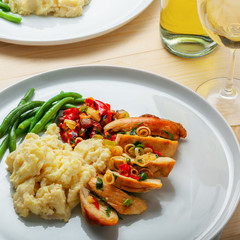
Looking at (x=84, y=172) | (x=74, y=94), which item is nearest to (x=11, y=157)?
(x=84, y=172)

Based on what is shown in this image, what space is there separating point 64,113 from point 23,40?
0.82 meters

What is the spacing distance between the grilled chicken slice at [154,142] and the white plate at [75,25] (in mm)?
A: 1071

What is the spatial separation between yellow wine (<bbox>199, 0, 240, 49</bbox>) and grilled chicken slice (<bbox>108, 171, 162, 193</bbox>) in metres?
0.85

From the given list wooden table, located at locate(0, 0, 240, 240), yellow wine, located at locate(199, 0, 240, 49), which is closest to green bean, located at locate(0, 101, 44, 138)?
wooden table, located at locate(0, 0, 240, 240)

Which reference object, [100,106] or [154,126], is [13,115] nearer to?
[100,106]

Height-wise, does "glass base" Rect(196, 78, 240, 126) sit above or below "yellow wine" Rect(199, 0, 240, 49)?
below

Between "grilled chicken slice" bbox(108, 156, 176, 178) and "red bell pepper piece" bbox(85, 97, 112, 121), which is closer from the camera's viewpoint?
"grilled chicken slice" bbox(108, 156, 176, 178)

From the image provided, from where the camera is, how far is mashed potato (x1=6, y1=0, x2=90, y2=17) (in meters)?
3.00

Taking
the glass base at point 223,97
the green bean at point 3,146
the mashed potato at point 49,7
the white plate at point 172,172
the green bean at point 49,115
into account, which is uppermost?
the mashed potato at point 49,7

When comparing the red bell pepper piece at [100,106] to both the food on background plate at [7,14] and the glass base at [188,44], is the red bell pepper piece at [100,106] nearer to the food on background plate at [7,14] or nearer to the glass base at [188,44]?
the glass base at [188,44]

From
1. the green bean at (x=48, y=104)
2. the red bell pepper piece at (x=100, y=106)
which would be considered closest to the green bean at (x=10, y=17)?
the green bean at (x=48, y=104)

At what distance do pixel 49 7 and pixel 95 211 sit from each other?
1787 mm

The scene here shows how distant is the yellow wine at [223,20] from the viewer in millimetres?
2146

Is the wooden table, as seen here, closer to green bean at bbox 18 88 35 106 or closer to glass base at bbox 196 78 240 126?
glass base at bbox 196 78 240 126
